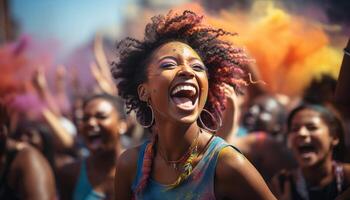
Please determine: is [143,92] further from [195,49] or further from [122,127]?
[122,127]

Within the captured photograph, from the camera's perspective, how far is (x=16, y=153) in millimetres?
4277

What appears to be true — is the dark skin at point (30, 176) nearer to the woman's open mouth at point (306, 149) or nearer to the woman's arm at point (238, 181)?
the woman's open mouth at point (306, 149)

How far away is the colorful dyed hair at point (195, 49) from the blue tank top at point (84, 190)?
51.8 inches

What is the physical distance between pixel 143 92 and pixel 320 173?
1338 millimetres

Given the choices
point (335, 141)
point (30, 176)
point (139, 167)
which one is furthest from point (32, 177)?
point (335, 141)

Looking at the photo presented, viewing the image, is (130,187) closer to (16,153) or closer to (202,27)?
(202,27)

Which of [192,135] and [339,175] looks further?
[339,175]

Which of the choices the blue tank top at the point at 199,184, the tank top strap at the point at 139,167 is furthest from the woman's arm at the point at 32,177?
the blue tank top at the point at 199,184

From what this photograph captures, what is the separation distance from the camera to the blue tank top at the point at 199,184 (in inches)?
104

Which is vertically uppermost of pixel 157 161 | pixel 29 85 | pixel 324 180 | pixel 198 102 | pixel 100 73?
pixel 198 102

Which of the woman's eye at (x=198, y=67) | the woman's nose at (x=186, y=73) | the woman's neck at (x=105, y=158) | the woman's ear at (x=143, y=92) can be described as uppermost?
the woman's eye at (x=198, y=67)

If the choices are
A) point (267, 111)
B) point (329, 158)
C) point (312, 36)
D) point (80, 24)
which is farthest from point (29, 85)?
point (329, 158)

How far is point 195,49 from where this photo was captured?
2910 mm

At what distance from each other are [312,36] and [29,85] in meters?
4.17
